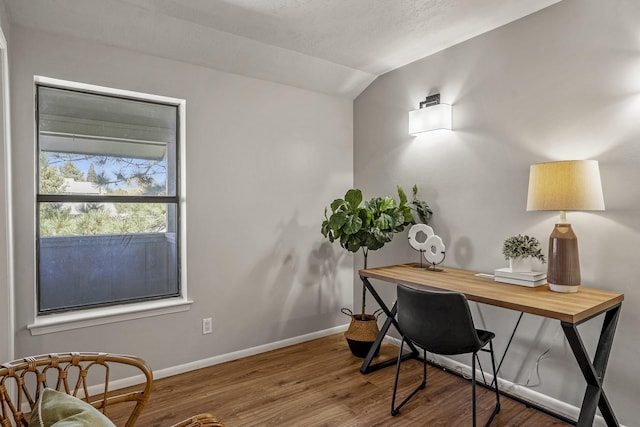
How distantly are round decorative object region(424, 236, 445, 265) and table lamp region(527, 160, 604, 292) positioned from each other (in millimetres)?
761

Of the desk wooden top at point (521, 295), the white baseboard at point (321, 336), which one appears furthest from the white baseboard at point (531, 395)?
the desk wooden top at point (521, 295)

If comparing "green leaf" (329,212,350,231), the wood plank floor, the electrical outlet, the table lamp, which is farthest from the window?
the table lamp

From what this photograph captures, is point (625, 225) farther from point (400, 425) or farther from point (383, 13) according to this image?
point (383, 13)

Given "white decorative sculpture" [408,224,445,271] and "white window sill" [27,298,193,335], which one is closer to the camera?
"white window sill" [27,298,193,335]

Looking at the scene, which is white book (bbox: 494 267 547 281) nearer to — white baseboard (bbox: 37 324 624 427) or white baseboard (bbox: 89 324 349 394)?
white baseboard (bbox: 37 324 624 427)

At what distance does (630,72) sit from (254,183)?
2.52 metres

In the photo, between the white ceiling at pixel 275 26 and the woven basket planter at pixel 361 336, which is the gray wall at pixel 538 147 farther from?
the woven basket planter at pixel 361 336

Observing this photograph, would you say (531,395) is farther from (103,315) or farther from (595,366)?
(103,315)

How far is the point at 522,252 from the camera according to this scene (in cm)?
227

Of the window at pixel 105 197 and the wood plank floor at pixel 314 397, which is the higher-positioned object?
the window at pixel 105 197

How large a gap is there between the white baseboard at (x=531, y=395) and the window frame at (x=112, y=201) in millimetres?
2050

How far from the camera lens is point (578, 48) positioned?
2211mm

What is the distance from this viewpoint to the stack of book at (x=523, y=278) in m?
2.21

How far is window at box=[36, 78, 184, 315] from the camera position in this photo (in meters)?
2.46
